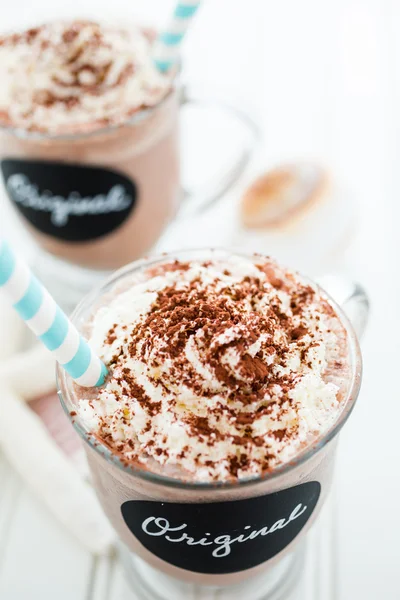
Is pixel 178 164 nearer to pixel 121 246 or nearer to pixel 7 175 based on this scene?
pixel 121 246

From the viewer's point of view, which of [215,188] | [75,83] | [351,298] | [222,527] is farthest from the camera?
[215,188]

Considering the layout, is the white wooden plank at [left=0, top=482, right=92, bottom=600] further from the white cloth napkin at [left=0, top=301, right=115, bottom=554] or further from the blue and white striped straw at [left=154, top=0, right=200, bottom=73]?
the blue and white striped straw at [left=154, top=0, right=200, bottom=73]

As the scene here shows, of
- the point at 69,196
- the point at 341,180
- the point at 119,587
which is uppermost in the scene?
the point at 69,196

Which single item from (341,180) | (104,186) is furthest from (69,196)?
(341,180)

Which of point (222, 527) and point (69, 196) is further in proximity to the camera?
point (69, 196)

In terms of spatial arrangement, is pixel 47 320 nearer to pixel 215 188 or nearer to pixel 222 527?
pixel 222 527

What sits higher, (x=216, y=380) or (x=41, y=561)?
(x=216, y=380)

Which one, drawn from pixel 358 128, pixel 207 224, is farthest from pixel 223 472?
pixel 358 128
